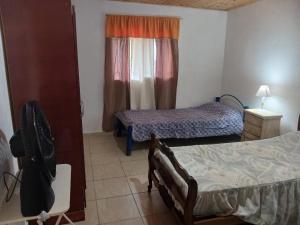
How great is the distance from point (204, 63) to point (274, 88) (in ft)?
5.51

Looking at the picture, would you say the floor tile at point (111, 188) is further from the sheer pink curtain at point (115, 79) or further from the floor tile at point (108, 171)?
the sheer pink curtain at point (115, 79)

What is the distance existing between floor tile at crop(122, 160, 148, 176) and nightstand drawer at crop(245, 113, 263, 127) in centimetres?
163

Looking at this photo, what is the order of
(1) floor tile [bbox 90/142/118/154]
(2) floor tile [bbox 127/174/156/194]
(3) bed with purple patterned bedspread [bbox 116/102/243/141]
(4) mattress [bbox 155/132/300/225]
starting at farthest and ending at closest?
(1) floor tile [bbox 90/142/118/154] → (3) bed with purple patterned bedspread [bbox 116/102/243/141] → (2) floor tile [bbox 127/174/156/194] → (4) mattress [bbox 155/132/300/225]

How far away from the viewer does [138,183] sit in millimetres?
2820

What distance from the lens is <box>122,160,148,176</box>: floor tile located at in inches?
121

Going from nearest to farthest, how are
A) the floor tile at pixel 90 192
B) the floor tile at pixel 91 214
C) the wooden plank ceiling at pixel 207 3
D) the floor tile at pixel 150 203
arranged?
the floor tile at pixel 91 214 → the floor tile at pixel 150 203 → the floor tile at pixel 90 192 → the wooden plank ceiling at pixel 207 3

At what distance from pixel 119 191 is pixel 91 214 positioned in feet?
1.52

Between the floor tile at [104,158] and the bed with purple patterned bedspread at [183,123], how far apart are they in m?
0.42

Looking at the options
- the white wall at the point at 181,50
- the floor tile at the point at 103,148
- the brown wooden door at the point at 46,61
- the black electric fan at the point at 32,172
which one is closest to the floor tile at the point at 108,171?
the floor tile at the point at 103,148

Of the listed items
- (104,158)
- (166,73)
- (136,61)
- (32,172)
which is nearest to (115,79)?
(136,61)

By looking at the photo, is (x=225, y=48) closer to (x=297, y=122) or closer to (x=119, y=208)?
(x=297, y=122)

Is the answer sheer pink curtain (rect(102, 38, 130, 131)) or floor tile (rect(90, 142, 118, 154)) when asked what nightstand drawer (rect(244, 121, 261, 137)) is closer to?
floor tile (rect(90, 142, 118, 154))

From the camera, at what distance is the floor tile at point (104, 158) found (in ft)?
11.1

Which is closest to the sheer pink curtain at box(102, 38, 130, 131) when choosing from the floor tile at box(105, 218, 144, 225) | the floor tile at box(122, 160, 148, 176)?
the floor tile at box(122, 160, 148, 176)
